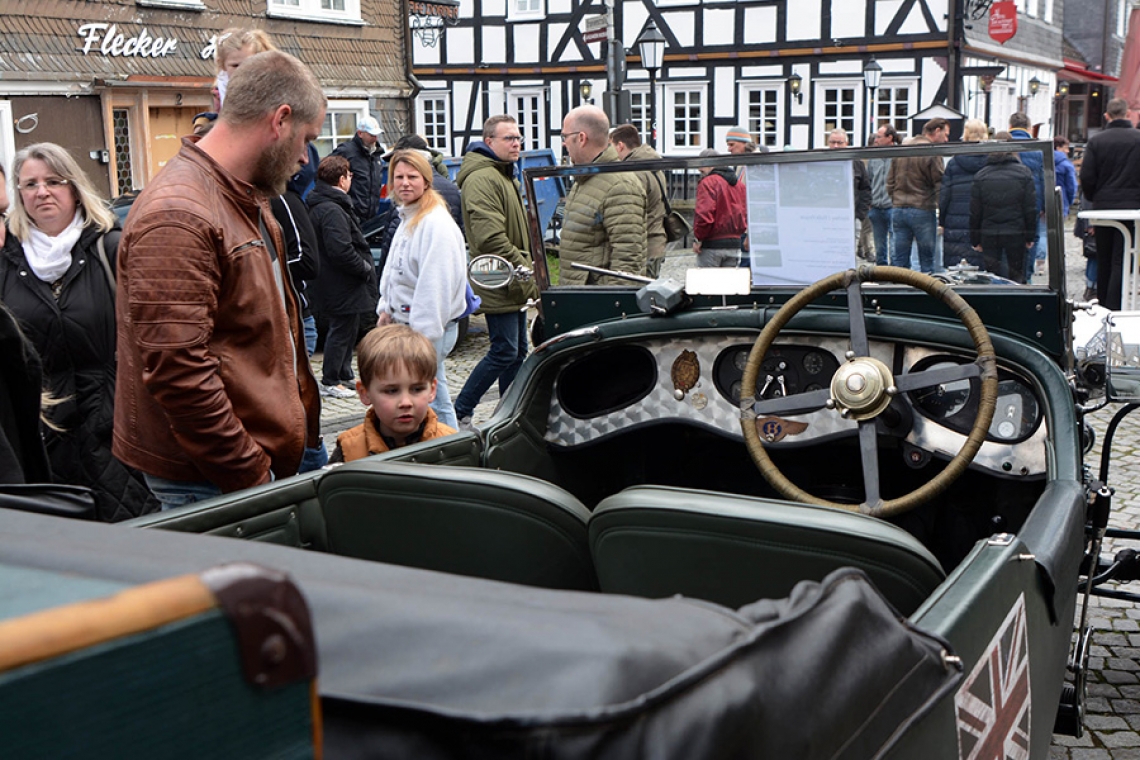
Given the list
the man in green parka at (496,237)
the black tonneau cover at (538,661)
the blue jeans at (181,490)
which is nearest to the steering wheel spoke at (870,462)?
the blue jeans at (181,490)

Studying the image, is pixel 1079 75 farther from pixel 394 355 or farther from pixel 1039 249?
pixel 394 355

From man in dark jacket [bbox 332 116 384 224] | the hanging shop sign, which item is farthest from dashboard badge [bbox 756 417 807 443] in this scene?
the hanging shop sign

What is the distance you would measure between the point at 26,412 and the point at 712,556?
1706mm

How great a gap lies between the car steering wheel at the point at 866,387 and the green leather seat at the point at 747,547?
42.6 inches

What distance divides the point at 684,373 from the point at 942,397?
0.87 metres

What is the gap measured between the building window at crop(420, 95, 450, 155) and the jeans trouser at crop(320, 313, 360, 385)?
26181mm

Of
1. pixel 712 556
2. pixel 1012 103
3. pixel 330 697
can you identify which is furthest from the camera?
pixel 1012 103

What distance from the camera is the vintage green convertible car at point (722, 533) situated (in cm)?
108

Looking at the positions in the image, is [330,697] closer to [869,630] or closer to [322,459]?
[869,630]

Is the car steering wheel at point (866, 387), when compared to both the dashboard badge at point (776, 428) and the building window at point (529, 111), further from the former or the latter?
the building window at point (529, 111)

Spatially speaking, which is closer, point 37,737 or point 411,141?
point 37,737

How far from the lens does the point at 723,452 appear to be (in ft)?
13.9

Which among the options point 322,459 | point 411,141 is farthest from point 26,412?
point 411,141

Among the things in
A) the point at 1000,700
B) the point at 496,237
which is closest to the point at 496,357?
the point at 496,237
